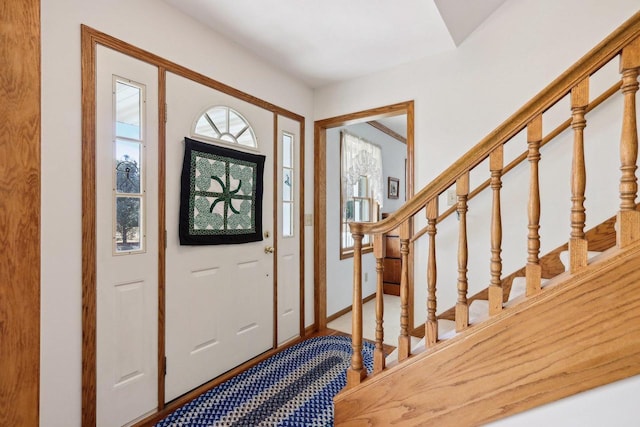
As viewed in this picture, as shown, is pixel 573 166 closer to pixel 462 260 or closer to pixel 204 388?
pixel 462 260

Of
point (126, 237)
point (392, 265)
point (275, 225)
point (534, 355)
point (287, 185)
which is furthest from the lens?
A: point (392, 265)

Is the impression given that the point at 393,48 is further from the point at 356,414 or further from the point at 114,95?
the point at 356,414

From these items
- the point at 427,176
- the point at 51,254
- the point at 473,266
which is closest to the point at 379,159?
the point at 427,176

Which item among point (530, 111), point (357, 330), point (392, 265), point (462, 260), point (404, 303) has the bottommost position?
point (392, 265)

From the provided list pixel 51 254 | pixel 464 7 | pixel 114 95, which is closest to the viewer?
pixel 51 254

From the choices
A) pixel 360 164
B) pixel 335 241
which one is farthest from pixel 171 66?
pixel 360 164

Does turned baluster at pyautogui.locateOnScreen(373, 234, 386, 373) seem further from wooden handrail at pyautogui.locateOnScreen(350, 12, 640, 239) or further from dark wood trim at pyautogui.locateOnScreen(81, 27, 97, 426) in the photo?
dark wood trim at pyautogui.locateOnScreen(81, 27, 97, 426)

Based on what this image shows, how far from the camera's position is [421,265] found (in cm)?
248

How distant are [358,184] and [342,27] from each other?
7.12ft

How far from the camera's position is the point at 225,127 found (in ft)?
7.34

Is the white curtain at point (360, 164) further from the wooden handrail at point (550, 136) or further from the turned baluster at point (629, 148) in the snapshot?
the turned baluster at point (629, 148)

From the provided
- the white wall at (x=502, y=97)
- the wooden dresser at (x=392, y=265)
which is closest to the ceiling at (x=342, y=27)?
the white wall at (x=502, y=97)

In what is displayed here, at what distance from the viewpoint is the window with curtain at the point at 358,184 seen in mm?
3756

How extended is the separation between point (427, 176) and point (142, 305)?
81.7 inches
